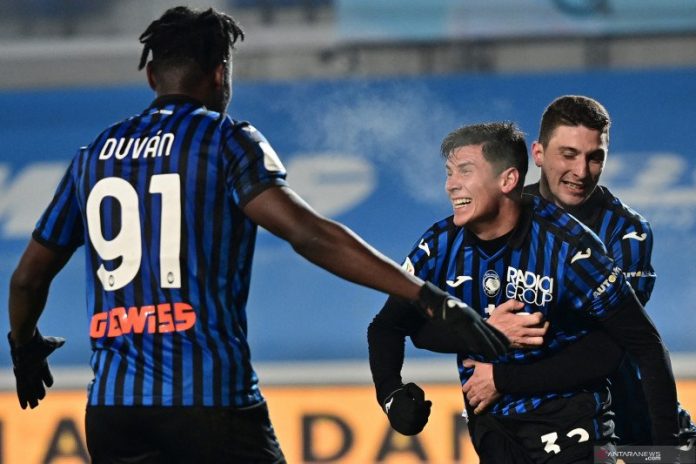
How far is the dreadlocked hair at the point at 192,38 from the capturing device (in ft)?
9.31

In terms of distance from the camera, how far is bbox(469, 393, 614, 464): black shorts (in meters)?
3.36

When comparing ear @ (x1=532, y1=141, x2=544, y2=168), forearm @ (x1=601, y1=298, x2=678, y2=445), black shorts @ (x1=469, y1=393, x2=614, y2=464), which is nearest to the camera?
forearm @ (x1=601, y1=298, x2=678, y2=445)

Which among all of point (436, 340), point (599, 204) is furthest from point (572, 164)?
point (436, 340)

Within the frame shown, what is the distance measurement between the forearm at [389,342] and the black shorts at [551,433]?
295mm

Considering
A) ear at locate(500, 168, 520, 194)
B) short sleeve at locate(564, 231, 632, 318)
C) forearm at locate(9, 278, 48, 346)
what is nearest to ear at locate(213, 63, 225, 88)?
forearm at locate(9, 278, 48, 346)

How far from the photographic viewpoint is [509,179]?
3.51m

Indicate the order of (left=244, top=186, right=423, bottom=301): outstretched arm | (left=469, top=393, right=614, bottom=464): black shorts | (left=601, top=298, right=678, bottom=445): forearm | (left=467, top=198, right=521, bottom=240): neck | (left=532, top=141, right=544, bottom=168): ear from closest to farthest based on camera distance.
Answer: (left=244, top=186, right=423, bottom=301): outstretched arm < (left=601, top=298, right=678, bottom=445): forearm < (left=469, top=393, right=614, bottom=464): black shorts < (left=467, top=198, right=521, bottom=240): neck < (left=532, top=141, right=544, bottom=168): ear

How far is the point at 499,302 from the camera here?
11.2 ft

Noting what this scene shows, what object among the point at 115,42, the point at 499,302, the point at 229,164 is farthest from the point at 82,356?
the point at 229,164

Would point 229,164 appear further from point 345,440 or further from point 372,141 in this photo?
point 372,141

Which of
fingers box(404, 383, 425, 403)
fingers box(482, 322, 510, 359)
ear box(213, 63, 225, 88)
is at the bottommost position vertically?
fingers box(404, 383, 425, 403)

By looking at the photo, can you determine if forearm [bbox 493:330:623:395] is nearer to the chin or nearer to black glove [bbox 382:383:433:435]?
black glove [bbox 382:383:433:435]

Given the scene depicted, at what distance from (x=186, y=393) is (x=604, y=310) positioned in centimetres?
127

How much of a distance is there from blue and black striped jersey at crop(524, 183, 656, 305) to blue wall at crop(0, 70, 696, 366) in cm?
355
